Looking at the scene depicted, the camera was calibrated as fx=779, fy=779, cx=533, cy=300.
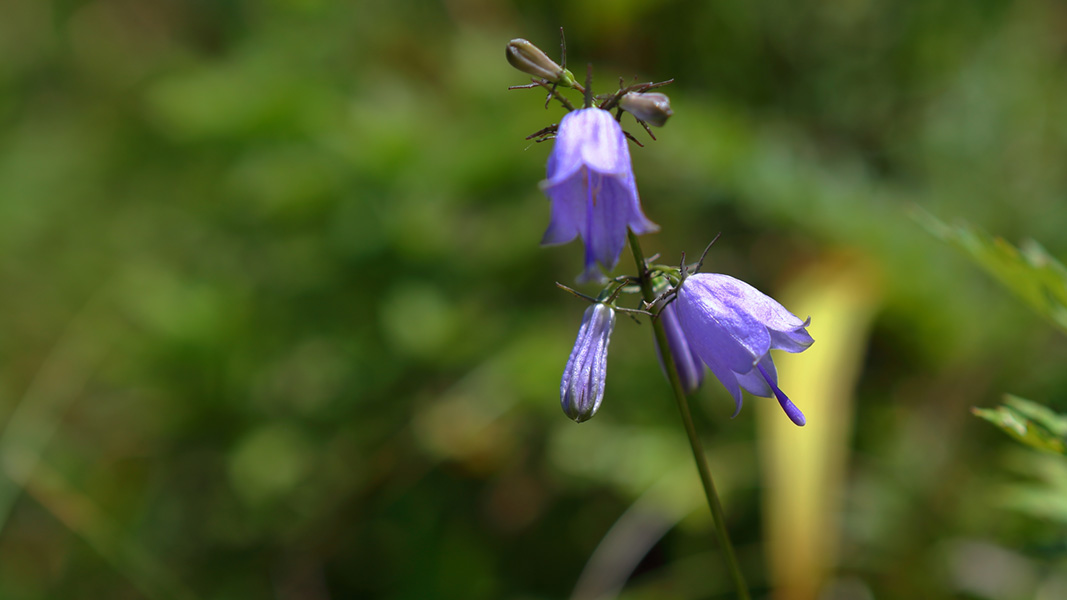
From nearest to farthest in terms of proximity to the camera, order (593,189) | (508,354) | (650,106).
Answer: (650,106) < (593,189) < (508,354)

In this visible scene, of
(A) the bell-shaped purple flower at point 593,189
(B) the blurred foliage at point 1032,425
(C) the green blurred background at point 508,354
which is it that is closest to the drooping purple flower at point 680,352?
(A) the bell-shaped purple flower at point 593,189

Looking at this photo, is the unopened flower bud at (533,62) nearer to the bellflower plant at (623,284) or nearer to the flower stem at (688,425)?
the bellflower plant at (623,284)

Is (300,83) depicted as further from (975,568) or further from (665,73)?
(975,568)

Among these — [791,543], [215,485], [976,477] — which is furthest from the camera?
[215,485]

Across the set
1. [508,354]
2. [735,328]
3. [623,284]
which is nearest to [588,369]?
[623,284]

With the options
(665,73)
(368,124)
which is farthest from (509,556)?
(665,73)

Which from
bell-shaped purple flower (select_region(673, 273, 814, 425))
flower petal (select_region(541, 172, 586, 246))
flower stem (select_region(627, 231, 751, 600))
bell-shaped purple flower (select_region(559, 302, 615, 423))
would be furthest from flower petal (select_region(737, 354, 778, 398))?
flower petal (select_region(541, 172, 586, 246))

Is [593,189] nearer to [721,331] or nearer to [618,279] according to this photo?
[618,279]
